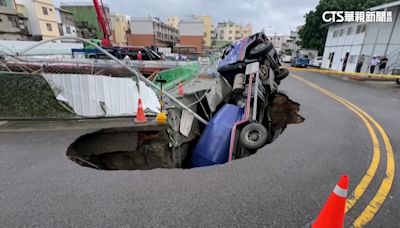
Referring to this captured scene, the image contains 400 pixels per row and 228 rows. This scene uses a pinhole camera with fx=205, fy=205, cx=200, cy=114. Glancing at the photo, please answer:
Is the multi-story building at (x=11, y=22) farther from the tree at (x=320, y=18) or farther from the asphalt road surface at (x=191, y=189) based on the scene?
the tree at (x=320, y=18)

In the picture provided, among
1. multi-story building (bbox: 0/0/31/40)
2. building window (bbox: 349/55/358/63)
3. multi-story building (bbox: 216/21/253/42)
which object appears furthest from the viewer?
multi-story building (bbox: 216/21/253/42)

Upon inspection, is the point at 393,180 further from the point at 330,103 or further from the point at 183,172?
the point at 330,103

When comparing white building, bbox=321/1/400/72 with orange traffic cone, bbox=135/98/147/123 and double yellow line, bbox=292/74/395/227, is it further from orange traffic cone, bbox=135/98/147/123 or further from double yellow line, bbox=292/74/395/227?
orange traffic cone, bbox=135/98/147/123

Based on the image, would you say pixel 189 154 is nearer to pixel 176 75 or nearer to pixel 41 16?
pixel 176 75

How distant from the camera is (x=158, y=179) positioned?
9.30ft

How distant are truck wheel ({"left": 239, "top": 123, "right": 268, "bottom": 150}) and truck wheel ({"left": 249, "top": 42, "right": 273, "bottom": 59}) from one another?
2639mm

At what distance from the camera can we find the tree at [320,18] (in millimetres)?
26834

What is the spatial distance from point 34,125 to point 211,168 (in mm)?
4252

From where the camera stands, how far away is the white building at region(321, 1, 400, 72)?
58.5 feet

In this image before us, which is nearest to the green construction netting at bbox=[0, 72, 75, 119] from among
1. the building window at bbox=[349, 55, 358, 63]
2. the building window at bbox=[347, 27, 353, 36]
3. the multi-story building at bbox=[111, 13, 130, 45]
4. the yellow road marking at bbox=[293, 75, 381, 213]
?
the yellow road marking at bbox=[293, 75, 381, 213]

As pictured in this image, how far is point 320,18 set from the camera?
3084cm

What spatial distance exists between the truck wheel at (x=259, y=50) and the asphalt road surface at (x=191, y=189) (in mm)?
3210

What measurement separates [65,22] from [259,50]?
49453 millimetres

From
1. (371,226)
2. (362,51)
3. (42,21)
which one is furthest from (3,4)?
(362,51)
